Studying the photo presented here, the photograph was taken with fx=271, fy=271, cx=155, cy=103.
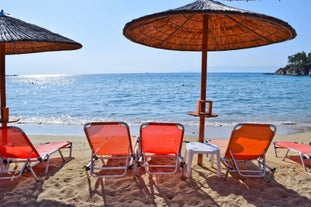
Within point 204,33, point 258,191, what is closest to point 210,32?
point 204,33

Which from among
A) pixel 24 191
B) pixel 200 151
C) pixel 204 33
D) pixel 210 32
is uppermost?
pixel 210 32

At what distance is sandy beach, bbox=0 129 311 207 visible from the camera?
9.78ft

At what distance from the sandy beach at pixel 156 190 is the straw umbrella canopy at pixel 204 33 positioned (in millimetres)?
943

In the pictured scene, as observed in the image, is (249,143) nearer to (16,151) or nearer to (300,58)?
→ (16,151)

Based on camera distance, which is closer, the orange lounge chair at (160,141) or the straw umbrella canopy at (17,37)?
the straw umbrella canopy at (17,37)

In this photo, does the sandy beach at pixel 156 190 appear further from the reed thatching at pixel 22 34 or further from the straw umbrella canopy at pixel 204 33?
the reed thatching at pixel 22 34

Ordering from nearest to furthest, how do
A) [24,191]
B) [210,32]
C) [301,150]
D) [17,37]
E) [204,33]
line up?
1. [24,191]
2. [17,37]
3. [204,33]
4. [301,150]
5. [210,32]

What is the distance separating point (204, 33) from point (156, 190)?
2.31 metres

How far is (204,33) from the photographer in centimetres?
399

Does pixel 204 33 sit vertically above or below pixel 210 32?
below

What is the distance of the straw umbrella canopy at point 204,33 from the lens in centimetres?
398

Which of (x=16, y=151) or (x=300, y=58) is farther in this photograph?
(x=300, y=58)

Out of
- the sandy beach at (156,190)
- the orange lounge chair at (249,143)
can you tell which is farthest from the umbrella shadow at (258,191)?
the orange lounge chair at (249,143)

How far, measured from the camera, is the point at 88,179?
11.8 ft
